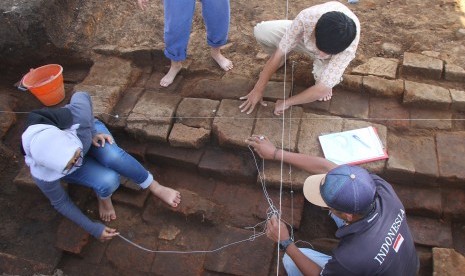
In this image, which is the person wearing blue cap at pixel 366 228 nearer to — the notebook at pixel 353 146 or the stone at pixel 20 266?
the notebook at pixel 353 146

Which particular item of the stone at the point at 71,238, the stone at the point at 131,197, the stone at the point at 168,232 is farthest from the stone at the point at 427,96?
the stone at the point at 71,238

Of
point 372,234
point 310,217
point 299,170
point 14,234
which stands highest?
point 372,234

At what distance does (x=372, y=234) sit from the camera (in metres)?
2.04

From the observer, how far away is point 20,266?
9.85 ft

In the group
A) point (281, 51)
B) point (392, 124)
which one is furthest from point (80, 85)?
point (392, 124)

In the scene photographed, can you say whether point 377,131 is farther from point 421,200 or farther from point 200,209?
point 200,209

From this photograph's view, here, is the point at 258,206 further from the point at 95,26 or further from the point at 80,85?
the point at 95,26

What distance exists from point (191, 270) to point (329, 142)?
1.55 m

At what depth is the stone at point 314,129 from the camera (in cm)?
318

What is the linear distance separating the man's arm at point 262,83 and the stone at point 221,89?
0.50 ft

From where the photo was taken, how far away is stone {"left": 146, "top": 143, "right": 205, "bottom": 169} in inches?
133

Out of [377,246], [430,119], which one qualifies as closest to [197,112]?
[377,246]

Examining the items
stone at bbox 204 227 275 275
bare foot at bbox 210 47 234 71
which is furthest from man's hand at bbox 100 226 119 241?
bare foot at bbox 210 47 234 71

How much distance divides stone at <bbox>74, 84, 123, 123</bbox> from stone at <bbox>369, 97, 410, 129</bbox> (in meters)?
2.42
